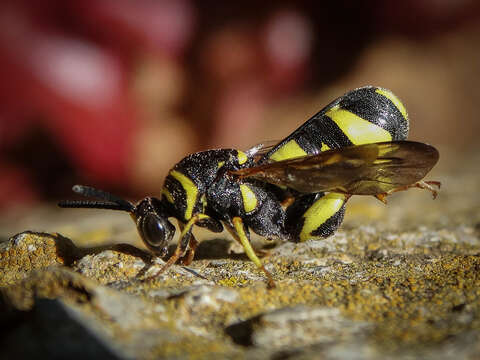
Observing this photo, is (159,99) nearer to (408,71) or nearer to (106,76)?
(106,76)

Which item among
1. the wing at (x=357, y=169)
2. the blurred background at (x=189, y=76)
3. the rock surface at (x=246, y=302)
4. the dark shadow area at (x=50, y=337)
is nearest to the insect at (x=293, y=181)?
the wing at (x=357, y=169)

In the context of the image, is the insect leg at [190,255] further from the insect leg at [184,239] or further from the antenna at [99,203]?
the antenna at [99,203]

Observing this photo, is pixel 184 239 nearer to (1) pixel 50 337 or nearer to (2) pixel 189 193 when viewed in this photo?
(2) pixel 189 193

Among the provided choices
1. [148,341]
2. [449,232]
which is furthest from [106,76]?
[148,341]

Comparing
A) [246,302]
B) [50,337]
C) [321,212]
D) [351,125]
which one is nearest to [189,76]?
[351,125]

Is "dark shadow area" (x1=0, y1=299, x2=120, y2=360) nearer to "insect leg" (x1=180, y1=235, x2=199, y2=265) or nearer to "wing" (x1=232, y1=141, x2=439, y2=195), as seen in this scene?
"insect leg" (x1=180, y1=235, x2=199, y2=265)
